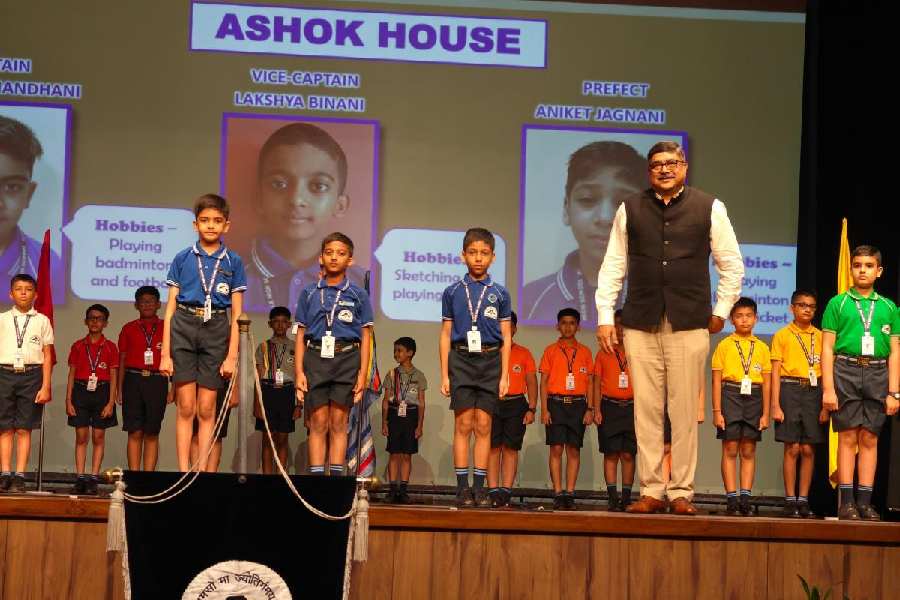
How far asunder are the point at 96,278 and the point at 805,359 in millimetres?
5176

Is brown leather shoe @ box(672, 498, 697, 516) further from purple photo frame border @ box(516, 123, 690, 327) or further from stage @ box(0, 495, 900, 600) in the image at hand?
purple photo frame border @ box(516, 123, 690, 327)

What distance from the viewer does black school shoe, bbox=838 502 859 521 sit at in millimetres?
5461

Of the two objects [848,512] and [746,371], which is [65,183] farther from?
[848,512]

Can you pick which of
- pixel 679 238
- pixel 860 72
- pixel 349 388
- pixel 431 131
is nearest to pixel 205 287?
pixel 349 388

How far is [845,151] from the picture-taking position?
8.50m

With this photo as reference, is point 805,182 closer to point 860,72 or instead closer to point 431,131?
point 860,72

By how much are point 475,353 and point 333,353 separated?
0.76 meters

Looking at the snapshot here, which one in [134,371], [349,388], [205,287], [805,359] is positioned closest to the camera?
[205,287]

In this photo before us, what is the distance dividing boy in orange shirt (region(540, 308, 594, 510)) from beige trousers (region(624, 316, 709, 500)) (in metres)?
3.21

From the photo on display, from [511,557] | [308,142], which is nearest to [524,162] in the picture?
[308,142]

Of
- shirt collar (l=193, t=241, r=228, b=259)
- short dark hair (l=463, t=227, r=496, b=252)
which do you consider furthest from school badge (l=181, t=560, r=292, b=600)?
short dark hair (l=463, t=227, r=496, b=252)

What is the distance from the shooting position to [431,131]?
8586mm

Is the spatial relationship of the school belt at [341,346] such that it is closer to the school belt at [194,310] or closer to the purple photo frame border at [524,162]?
the school belt at [194,310]

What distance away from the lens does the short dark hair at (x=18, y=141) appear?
323 inches
